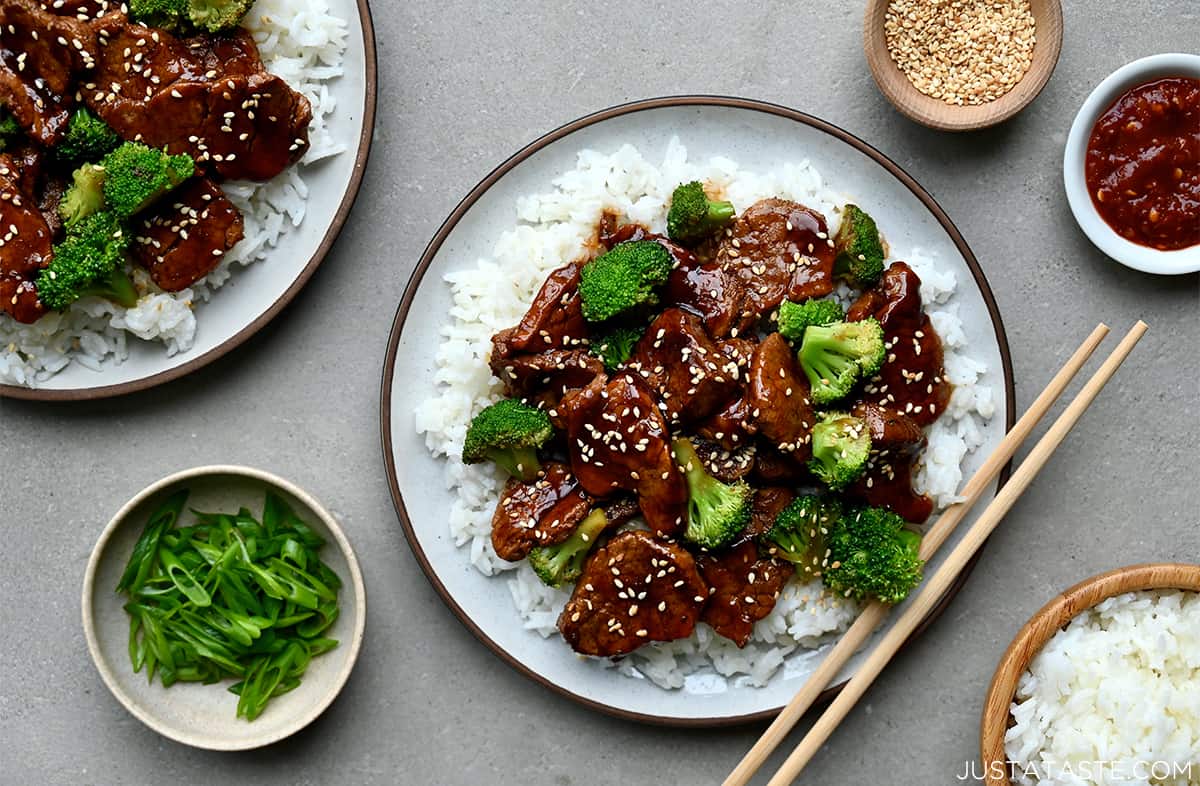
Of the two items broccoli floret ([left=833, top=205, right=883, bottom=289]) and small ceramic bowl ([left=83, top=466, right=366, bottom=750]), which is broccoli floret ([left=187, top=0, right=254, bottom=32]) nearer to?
small ceramic bowl ([left=83, top=466, right=366, bottom=750])

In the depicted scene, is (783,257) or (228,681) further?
(228,681)

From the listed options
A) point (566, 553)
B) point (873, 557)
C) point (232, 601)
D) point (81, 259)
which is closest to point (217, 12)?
point (81, 259)

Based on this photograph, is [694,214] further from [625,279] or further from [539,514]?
[539,514]

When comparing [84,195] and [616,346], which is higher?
[84,195]

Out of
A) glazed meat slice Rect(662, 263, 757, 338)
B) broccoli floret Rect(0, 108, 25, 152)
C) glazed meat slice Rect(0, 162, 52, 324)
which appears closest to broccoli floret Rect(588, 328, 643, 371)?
glazed meat slice Rect(662, 263, 757, 338)

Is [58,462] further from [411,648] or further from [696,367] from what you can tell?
[696,367]

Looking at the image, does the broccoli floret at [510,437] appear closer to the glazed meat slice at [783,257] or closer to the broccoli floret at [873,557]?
the glazed meat slice at [783,257]

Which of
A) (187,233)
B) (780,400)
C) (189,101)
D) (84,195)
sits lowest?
(780,400)

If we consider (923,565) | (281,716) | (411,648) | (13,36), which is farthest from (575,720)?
(13,36)
